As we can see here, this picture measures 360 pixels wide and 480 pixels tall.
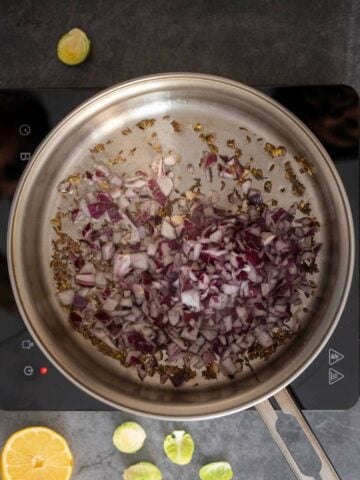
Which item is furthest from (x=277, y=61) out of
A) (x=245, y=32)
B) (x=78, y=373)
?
(x=78, y=373)

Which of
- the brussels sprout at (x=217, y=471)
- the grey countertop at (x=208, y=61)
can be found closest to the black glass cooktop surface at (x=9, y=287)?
the grey countertop at (x=208, y=61)

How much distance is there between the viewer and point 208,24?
3.53ft

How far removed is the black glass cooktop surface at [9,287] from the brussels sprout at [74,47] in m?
0.07

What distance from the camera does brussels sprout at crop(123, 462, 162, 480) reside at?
1.07 metres

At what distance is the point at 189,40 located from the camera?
108 centimetres

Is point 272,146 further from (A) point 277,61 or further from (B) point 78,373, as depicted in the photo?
(B) point 78,373

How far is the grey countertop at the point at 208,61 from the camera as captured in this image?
107 centimetres

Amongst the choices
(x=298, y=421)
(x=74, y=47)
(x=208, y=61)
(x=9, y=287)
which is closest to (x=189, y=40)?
(x=208, y=61)

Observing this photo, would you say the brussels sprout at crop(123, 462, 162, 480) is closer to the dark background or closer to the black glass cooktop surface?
the black glass cooktop surface

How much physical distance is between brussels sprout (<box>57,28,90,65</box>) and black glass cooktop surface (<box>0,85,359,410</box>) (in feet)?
0.21

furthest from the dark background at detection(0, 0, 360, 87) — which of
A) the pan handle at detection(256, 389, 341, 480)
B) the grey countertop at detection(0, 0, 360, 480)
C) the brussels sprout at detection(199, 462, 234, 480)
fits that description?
A: the brussels sprout at detection(199, 462, 234, 480)

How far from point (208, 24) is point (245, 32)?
0.22 feet

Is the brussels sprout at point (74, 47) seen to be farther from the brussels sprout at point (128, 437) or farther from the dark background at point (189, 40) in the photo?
the brussels sprout at point (128, 437)

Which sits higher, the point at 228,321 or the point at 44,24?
the point at 44,24
